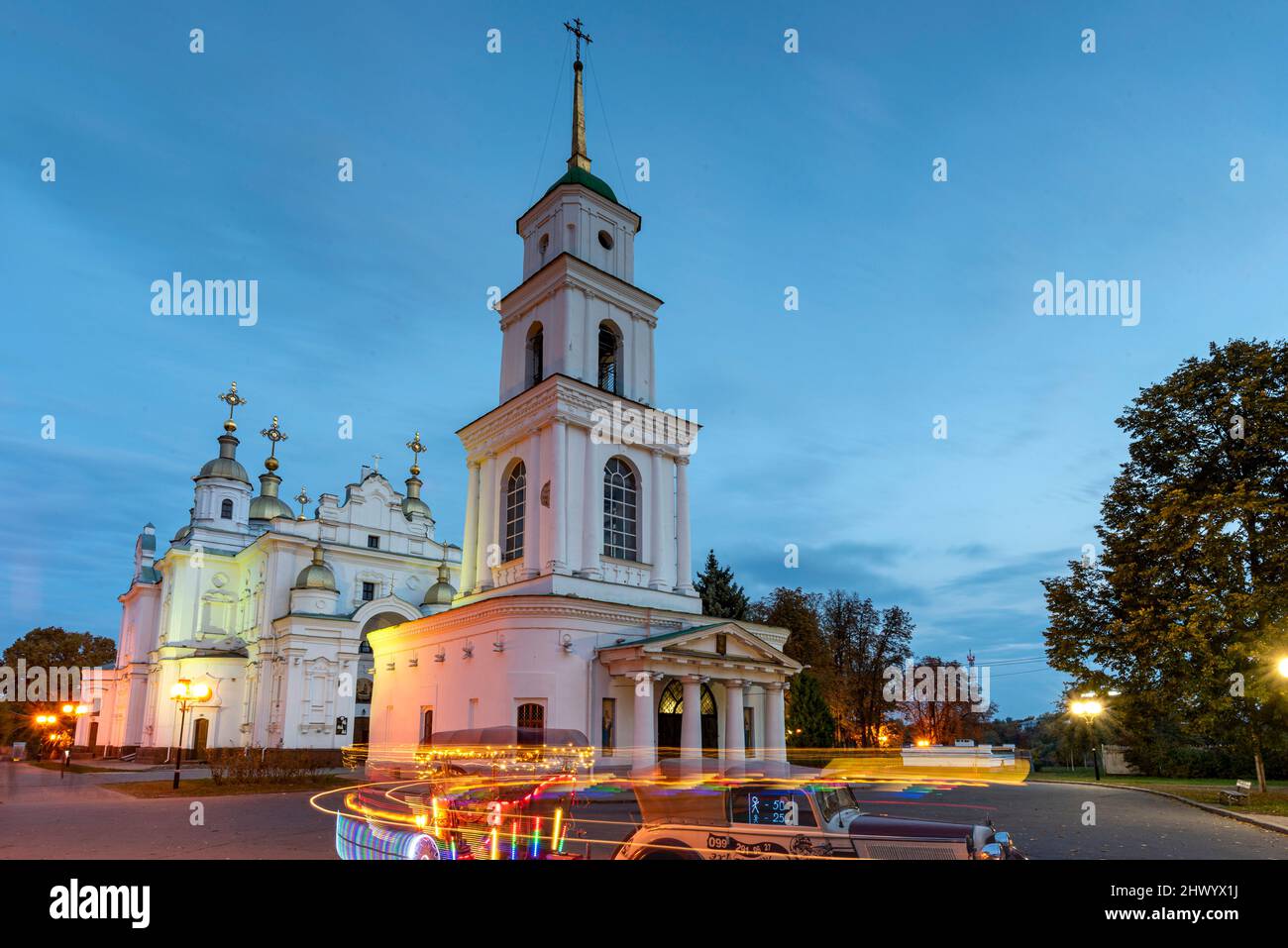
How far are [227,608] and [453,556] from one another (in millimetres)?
17282

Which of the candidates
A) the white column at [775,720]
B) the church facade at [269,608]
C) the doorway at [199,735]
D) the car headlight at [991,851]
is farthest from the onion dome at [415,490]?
the car headlight at [991,851]

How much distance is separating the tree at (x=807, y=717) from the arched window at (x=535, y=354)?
23.1 m

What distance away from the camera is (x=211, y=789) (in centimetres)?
2819

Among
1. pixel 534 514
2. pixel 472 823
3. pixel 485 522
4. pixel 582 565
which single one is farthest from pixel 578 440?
pixel 472 823

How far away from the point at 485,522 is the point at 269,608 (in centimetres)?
2868

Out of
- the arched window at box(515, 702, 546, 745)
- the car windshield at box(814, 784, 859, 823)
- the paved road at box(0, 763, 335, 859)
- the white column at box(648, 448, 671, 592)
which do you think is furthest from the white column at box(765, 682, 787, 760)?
the car windshield at box(814, 784, 859, 823)

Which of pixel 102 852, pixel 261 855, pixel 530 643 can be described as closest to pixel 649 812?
pixel 261 855

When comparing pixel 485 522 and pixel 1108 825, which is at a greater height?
pixel 485 522

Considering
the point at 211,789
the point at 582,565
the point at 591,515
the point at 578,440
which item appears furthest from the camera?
the point at 578,440

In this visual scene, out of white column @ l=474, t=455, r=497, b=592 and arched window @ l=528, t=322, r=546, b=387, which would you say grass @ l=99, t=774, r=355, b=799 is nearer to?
white column @ l=474, t=455, r=497, b=592

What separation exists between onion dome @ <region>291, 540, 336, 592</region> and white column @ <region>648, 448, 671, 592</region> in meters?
29.0

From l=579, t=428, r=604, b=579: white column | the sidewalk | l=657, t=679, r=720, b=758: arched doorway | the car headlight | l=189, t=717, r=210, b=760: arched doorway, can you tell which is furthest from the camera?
l=189, t=717, r=210, b=760: arched doorway

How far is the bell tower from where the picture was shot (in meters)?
28.9

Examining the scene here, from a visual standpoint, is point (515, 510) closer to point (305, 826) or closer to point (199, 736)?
point (305, 826)
